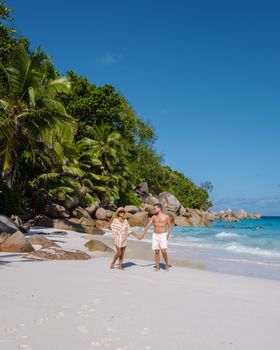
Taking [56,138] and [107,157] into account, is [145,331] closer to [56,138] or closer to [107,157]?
[56,138]

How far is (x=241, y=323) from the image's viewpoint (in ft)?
14.7

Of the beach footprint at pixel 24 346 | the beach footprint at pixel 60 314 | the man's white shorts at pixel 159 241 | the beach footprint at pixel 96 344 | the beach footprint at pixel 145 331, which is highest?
the man's white shorts at pixel 159 241

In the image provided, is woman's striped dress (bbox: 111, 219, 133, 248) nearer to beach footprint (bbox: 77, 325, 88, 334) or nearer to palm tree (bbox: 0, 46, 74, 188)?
beach footprint (bbox: 77, 325, 88, 334)

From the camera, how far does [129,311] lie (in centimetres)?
464

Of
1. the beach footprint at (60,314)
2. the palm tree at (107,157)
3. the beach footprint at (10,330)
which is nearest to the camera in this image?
the beach footprint at (10,330)

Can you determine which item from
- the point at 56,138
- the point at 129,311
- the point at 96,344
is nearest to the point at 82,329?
the point at 96,344

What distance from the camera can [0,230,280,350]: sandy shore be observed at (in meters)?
3.64

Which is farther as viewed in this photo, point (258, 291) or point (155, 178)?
point (155, 178)

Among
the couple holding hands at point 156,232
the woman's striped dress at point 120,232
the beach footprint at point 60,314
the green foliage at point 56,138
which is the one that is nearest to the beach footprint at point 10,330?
the beach footprint at point 60,314

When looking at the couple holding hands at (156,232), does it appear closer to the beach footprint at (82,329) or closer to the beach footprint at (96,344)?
the beach footprint at (82,329)

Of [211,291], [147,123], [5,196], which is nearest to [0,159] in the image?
[5,196]

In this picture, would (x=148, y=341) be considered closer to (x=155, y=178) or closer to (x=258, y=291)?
(x=258, y=291)

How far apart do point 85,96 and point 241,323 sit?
102 ft

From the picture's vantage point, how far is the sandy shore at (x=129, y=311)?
364 cm
